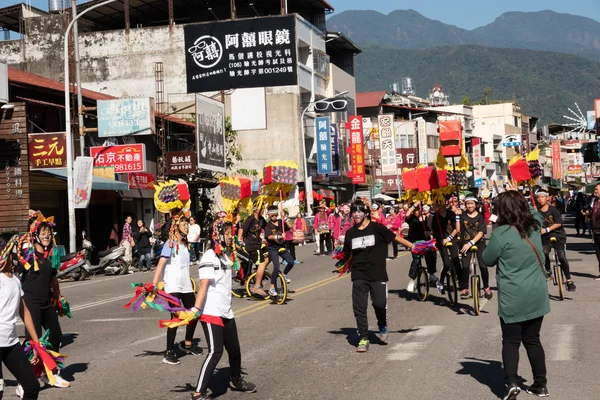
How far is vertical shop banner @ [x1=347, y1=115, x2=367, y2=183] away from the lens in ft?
214

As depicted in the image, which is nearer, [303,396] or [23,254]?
[303,396]

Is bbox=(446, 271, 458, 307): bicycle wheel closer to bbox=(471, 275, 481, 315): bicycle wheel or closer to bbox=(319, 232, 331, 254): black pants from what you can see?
bbox=(471, 275, 481, 315): bicycle wheel

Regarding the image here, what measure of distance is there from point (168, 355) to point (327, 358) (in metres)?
1.82

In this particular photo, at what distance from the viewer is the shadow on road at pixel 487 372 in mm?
8453

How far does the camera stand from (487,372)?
916cm

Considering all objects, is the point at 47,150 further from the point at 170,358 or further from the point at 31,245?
the point at 31,245

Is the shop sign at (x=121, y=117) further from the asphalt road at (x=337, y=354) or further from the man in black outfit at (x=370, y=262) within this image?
the man in black outfit at (x=370, y=262)

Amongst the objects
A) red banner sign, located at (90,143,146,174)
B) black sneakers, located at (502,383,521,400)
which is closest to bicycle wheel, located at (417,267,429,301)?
black sneakers, located at (502,383,521,400)

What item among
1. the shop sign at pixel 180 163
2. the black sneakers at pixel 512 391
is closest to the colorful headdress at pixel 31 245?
the black sneakers at pixel 512 391

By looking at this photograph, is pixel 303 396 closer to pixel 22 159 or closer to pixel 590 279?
pixel 590 279

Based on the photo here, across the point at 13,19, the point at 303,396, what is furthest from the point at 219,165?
the point at 303,396

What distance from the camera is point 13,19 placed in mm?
56250

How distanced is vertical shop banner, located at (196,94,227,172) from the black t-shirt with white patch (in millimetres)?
32983

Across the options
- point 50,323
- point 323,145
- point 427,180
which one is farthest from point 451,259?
point 323,145
